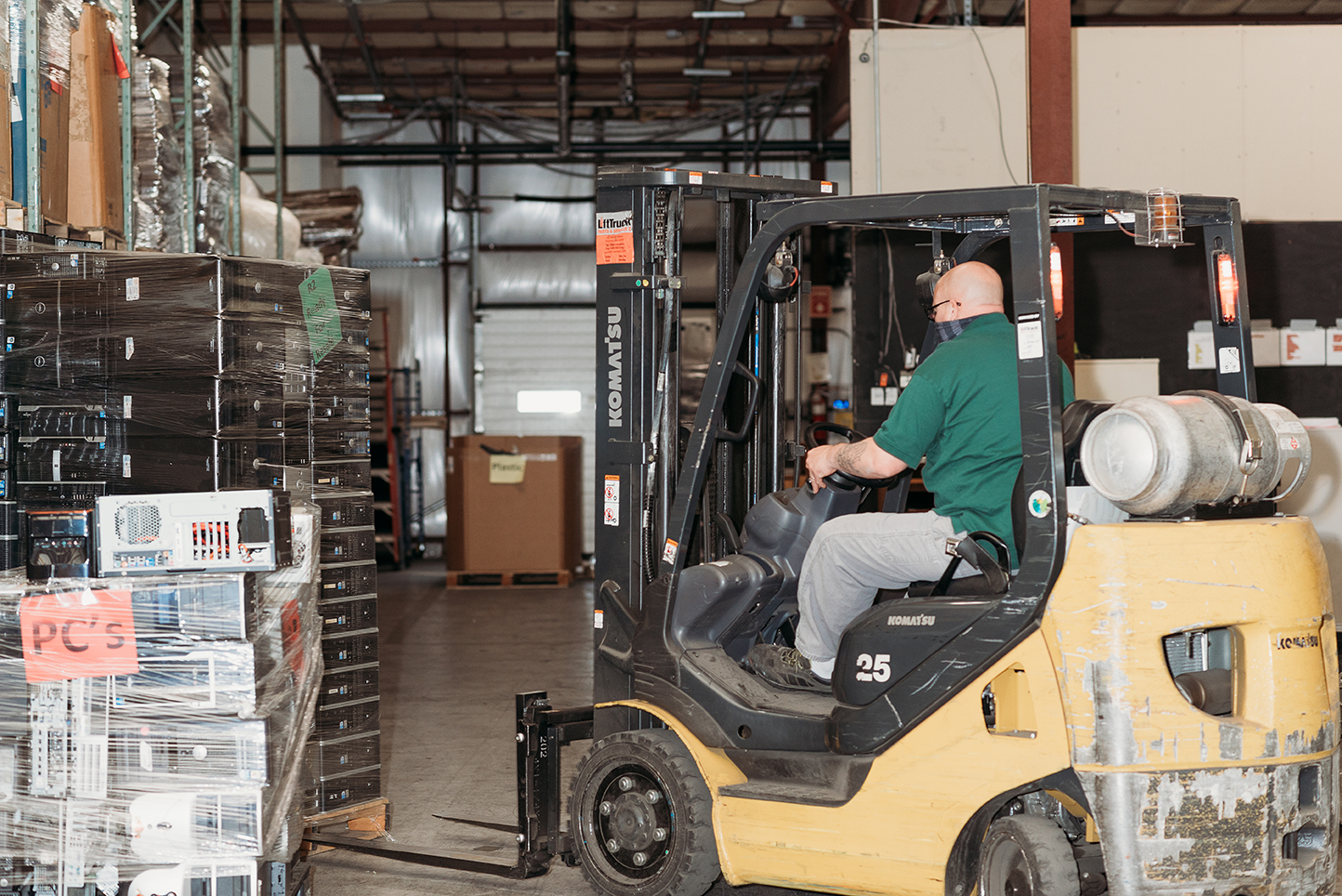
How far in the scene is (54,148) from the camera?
197 inches

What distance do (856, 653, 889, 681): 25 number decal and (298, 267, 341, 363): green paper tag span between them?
7.82 feet

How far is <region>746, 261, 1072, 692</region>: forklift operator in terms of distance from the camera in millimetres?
3498

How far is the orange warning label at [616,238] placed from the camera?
4230 mm

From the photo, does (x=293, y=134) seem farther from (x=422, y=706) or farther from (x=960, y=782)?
(x=960, y=782)

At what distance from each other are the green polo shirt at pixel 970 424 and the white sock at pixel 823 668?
2.12 ft

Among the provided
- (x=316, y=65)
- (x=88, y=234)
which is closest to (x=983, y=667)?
(x=88, y=234)

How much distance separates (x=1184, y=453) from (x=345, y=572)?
10.4 feet

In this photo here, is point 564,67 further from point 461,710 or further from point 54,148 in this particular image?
point 54,148

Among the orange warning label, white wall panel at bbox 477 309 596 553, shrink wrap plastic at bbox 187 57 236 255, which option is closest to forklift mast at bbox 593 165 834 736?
the orange warning label

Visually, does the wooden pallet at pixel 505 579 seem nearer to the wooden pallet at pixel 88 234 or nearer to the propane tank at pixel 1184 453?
the wooden pallet at pixel 88 234

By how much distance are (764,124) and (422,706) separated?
35.6ft

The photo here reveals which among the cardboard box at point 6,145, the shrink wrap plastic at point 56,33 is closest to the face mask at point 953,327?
the cardboard box at point 6,145

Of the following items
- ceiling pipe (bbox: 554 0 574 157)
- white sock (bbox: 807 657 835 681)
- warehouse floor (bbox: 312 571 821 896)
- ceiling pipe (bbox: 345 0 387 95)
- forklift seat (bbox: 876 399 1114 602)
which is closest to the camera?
forklift seat (bbox: 876 399 1114 602)

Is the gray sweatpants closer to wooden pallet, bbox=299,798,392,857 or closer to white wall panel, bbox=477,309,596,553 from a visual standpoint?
wooden pallet, bbox=299,798,392,857
